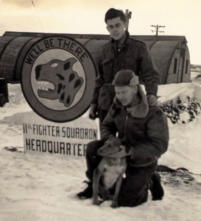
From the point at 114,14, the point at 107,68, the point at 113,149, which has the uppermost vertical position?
the point at 114,14

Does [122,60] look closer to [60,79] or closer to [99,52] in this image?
[60,79]

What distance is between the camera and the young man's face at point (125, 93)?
3145 millimetres

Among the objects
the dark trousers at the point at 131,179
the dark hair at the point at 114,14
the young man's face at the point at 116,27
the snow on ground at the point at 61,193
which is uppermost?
the dark hair at the point at 114,14

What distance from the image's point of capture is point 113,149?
10.4ft

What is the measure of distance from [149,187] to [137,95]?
0.99 m

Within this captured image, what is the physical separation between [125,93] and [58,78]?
2026 mm

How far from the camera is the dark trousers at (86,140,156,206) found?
333 centimetres

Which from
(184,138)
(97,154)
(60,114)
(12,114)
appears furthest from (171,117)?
(97,154)

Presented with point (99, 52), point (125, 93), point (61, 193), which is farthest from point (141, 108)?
point (99, 52)

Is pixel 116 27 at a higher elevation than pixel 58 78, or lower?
higher

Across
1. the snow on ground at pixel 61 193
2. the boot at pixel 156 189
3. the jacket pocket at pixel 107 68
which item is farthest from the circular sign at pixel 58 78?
the boot at pixel 156 189

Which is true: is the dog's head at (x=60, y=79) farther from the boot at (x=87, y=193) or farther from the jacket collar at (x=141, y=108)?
the jacket collar at (x=141, y=108)

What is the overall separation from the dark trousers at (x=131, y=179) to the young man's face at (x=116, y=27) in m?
1.07

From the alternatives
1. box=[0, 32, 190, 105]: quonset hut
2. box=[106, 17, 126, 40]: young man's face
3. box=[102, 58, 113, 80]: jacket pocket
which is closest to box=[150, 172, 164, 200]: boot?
box=[102, 58, 113, 80]: jacket pocket
